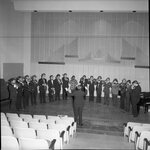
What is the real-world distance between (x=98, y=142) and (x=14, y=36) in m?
8.83

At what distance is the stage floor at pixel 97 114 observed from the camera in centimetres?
863

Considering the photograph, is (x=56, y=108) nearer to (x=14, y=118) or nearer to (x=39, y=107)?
(x=39, y=107)

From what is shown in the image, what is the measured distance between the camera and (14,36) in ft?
44.5

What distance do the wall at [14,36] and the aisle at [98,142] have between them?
5193 mm

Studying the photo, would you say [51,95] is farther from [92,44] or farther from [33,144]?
[33,144]

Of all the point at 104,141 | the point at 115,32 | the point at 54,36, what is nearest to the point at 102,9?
the point at 115,32

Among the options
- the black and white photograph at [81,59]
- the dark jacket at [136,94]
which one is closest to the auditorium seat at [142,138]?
the black and white photograph at [81,59]

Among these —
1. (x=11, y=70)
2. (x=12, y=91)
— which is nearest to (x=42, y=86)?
(x=12, y=91)

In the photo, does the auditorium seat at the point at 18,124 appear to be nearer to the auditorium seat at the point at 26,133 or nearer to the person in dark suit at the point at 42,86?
the auditorium seat at the point at 26,133

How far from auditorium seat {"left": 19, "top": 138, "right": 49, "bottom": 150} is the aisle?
188 cm

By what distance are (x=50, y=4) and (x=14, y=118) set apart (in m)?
7.75

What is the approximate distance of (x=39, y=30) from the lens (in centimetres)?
1519

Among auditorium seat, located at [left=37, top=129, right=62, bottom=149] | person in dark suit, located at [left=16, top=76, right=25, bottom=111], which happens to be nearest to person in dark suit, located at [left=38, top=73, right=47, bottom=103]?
person in dark suit, located at [left=16, top=76, right=25, bottom=111]

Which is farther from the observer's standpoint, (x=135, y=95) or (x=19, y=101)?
(x=19, y=101)
